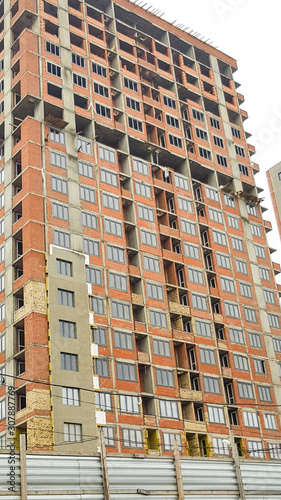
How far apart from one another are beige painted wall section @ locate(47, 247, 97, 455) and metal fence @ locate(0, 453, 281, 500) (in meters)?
21.8

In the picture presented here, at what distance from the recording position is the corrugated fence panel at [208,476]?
117 feet

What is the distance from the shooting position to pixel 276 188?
115 m

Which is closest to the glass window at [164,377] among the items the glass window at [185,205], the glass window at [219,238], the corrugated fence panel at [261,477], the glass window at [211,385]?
the glass window at [211,385]

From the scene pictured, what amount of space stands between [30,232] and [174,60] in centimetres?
4242

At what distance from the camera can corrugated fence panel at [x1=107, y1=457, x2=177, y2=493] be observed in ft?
111

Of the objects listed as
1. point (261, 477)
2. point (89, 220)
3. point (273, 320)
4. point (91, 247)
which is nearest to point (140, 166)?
point (89, 220)

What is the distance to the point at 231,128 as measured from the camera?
3826 inches

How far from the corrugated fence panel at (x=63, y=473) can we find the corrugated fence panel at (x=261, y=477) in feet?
30.9

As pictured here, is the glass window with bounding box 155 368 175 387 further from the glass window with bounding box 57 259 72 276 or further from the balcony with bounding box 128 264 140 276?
A: the glass window with bounding box 57 259 72 276

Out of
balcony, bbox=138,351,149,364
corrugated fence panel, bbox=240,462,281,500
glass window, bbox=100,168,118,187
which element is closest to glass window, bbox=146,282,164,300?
balcony, bbox=138,351,149,364

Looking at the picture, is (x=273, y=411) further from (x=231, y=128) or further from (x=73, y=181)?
(x=231, y=128)

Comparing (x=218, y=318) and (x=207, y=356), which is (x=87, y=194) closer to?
(x=218, y=318)

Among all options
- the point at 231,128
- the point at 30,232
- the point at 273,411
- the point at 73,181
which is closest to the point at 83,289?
the point at 30,232

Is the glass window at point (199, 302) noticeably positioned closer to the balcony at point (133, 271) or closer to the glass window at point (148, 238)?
the glass window at point (148, 238)
